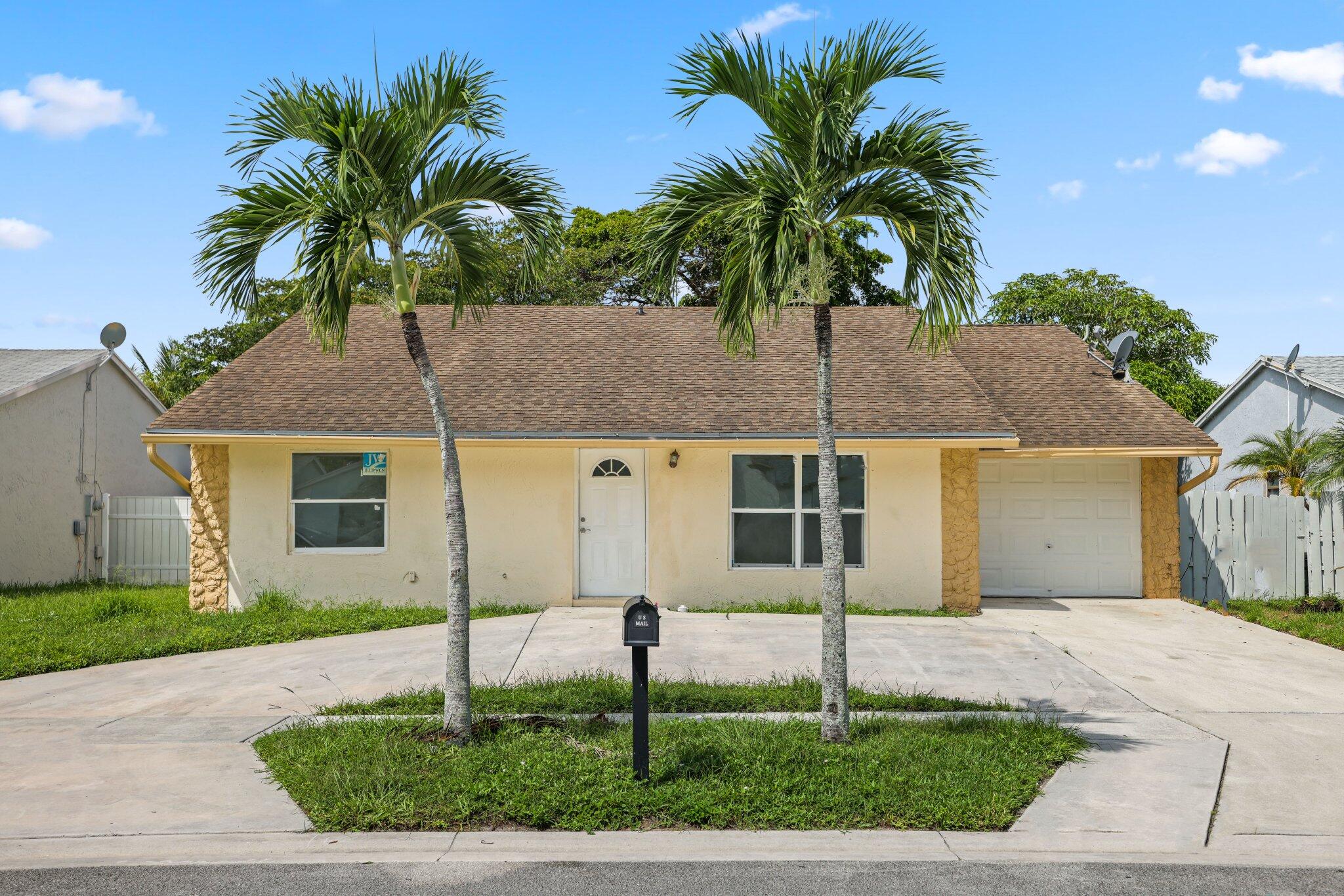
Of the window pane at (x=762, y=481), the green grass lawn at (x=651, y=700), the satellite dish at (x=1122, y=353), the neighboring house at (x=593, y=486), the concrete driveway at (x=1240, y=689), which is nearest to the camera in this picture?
the concrete driveway at (x=1240, y=689)

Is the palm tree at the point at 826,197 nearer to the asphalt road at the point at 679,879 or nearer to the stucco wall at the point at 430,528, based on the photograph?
the asphalt road at the point at 679,879

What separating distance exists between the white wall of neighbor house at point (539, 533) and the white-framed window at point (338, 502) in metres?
0.14

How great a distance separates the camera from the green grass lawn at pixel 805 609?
12812 mm

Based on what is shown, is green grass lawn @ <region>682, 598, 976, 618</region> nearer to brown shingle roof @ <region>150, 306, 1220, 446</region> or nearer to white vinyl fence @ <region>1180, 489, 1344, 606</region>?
brown shingle roof @ <region>150, 306, 1220, 446</region>

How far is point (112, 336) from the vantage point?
17938 millimetres

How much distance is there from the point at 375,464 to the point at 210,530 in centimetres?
241

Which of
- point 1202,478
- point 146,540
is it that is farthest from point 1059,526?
point 146,540

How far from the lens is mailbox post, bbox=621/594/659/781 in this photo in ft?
19.2

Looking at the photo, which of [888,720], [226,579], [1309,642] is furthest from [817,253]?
[226,579]

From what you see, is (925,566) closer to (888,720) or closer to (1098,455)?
(1098,455)

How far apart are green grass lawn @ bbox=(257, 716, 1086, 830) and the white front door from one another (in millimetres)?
6322

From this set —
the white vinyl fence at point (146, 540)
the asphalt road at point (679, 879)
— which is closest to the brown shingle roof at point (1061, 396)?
the asphalt road at point (679, 879)

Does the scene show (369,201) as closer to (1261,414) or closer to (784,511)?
(784,511)

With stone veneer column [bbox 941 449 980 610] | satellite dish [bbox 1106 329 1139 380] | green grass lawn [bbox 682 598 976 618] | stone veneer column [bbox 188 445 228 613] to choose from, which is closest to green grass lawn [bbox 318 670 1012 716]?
green grass lawn [bbox 682 598 976 618]
